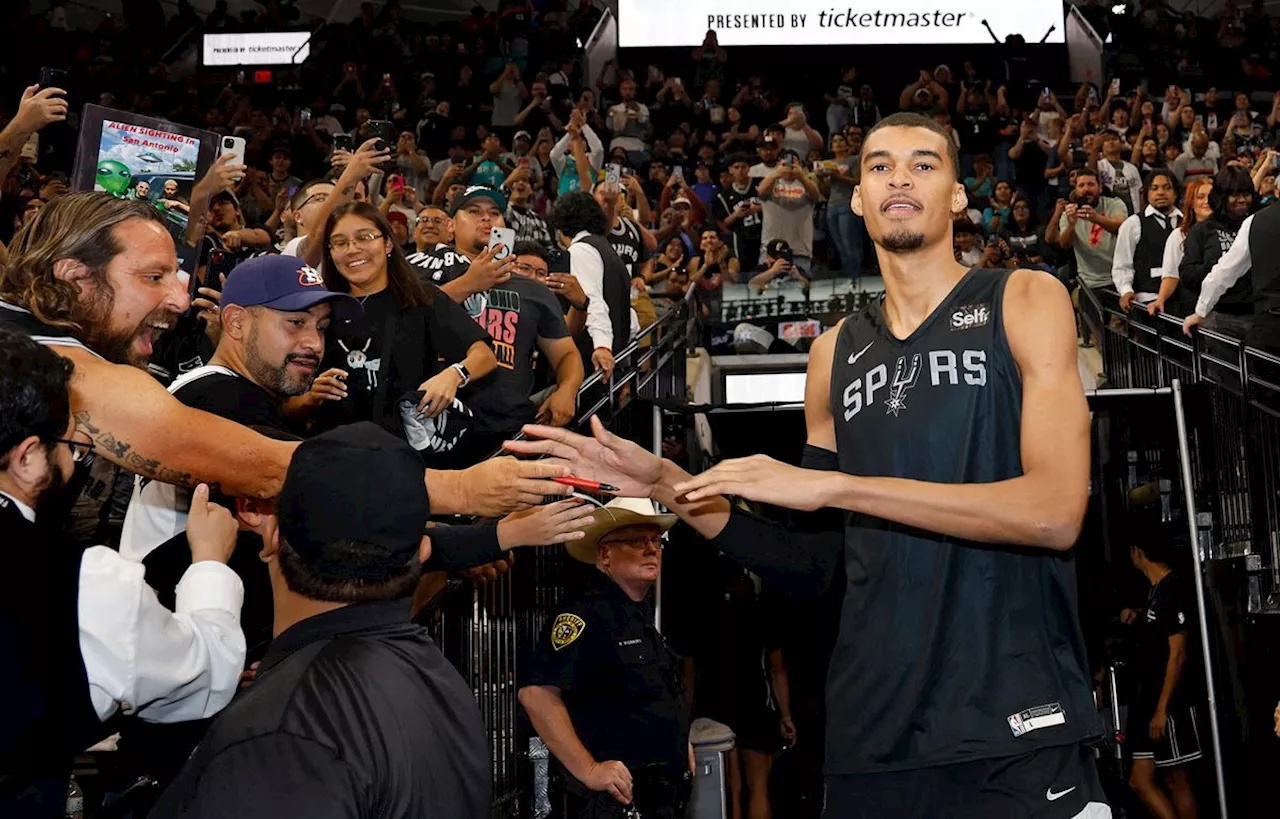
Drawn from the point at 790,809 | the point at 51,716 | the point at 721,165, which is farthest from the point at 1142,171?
the point at 51,716

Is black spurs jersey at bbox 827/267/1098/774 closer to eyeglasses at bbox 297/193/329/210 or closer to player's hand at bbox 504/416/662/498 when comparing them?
player's hand at bbox 504/416/662/498

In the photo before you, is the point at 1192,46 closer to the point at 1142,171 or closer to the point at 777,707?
the point at 1142,171

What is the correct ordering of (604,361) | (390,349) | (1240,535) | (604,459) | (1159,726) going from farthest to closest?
(1159,726)
(1240,535)
(604,361)
(390,349)
(604,459)

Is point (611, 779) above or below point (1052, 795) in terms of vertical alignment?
below

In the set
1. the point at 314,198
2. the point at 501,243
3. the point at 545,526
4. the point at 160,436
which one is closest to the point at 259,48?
the point at 314,198

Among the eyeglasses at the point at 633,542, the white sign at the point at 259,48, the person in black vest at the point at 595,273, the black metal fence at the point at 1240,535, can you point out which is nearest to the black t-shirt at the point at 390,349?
the eyeglasses at the point at 633,542

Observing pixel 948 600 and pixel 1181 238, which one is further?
pixel 1181 238

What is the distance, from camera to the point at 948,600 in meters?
2.86

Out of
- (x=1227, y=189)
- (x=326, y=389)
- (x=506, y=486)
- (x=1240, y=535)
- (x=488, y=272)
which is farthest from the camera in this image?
(x=1227, y=189)

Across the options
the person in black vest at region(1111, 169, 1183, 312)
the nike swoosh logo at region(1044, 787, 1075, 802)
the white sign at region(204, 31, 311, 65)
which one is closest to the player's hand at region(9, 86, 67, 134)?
the nike swoosh logo at region(1044, 787, 1075, 802)

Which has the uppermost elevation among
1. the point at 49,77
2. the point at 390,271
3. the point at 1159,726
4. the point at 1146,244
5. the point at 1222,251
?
the point at 1146,244

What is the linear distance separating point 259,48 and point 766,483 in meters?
22.3

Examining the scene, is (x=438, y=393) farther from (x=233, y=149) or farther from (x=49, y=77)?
(x=49, y=77)

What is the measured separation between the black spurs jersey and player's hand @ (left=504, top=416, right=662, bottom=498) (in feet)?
1.61
